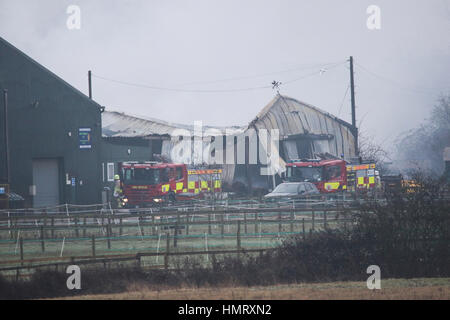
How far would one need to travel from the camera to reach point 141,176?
40.3m

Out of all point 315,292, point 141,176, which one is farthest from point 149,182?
point 315,292

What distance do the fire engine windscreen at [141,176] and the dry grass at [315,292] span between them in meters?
23.7

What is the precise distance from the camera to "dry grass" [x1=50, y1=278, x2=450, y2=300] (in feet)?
45.1

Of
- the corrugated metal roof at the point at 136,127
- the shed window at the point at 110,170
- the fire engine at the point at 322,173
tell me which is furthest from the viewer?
the corrugated metal roof at the point at 136,127

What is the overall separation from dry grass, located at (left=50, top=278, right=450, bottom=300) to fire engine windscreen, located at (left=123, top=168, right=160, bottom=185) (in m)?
23.7

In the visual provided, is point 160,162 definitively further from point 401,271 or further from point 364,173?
point 401,271

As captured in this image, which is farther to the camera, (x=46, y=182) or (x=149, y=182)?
(x=46, y=182)

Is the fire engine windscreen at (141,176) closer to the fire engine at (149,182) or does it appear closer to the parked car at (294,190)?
the fire engine at (149,182)

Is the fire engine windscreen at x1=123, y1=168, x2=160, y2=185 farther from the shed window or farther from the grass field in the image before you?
the grass field

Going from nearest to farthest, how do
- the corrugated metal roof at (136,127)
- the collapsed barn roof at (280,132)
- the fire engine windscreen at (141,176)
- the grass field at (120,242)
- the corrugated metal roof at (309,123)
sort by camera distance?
the grass field at (120,242) < the fire engine windscreen at (141,176) < the collapsed barn roof at (280,132) < the corrugated metal roof at (136,127) < the corrugated metal roof at (309,123)

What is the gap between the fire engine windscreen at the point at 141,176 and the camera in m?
40.2

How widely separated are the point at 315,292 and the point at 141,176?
87.2ft

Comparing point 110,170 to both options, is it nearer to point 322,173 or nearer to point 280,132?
point 280,132

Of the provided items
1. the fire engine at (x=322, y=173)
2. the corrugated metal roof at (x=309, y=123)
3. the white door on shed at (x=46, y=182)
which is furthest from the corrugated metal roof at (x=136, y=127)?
the fire engine at (x=322, y=173)
